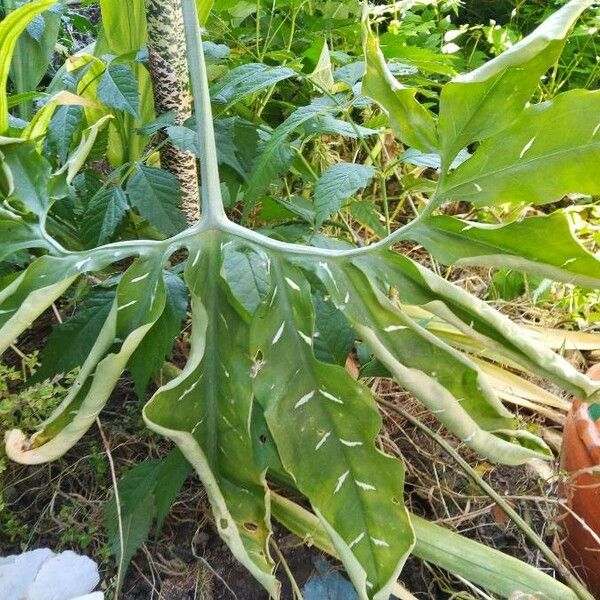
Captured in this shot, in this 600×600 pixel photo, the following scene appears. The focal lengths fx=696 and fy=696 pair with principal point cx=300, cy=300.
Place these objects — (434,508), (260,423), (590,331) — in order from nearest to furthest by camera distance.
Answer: (260,423), (434,508), (590,331)

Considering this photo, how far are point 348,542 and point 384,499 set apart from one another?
0.05 m

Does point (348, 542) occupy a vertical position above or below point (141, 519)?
above

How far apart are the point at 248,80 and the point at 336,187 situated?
17cm

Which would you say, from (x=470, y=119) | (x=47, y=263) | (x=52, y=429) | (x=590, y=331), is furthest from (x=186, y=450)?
(x=590, y=331)

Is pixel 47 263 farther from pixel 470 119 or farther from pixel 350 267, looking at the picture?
pixel 470 119

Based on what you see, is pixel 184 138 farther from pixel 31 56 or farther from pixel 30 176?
pixel 31 56

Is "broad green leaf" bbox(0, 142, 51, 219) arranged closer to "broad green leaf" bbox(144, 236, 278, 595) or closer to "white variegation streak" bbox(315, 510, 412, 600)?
"broad green leaf" bbox(144, 236, 278, 595)

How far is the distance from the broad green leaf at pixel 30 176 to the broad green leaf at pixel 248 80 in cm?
23

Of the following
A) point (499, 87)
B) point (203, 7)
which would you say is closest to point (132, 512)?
point (499, 87)

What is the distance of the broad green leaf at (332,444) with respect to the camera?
0.59m

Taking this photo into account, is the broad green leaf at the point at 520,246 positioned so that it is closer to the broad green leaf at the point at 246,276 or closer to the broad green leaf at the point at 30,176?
the broad green leaf at the point at 246,276

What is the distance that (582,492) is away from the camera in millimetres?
848

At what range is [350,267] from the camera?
2.10 feet

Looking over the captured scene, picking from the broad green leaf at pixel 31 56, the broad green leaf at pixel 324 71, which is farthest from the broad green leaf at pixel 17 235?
the broad green leaf at pixel 31 56
